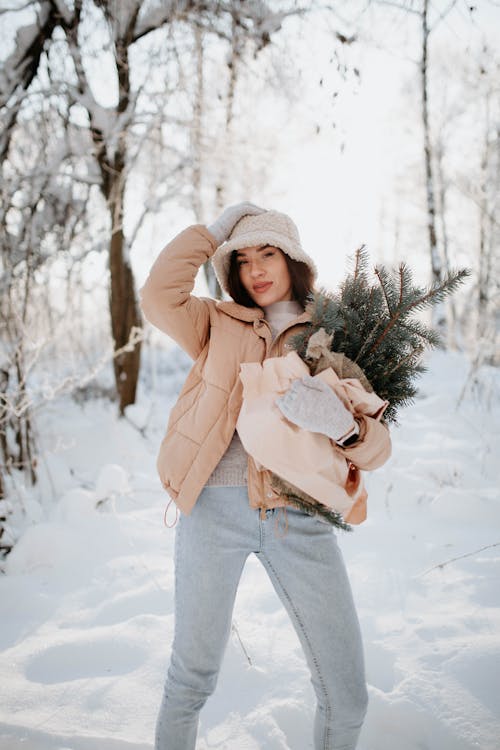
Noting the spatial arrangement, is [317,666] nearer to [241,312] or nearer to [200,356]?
[200,356]

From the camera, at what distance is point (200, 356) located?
4.77 feet

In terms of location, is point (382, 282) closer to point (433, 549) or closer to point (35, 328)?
point (433, 549)

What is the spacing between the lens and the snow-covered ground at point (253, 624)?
164cm

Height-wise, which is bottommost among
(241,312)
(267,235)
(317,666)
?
(317,666)

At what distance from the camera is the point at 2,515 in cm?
282

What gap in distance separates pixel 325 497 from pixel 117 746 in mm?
1249

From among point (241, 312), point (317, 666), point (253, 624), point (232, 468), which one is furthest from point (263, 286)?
point (253, 624)

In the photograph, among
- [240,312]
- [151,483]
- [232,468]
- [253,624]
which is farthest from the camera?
[151,483]

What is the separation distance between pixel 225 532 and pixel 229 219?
1.05 metres

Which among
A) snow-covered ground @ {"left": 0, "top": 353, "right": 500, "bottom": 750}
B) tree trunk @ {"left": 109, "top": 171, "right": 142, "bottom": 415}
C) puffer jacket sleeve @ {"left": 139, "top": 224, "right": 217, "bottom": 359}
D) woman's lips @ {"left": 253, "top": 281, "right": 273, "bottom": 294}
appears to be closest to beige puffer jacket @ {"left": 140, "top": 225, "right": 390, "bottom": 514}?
puffer jacket sleeve @ {"left": 139, "top": 224, "right": 217, "bottom": 359}

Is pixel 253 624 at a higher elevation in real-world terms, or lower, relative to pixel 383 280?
lower

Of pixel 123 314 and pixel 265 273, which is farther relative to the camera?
pixel 123 314

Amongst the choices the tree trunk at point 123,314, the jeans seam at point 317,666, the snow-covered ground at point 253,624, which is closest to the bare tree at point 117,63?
the tree trunk at point 123,314

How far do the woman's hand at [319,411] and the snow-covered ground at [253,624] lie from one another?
130 cm
